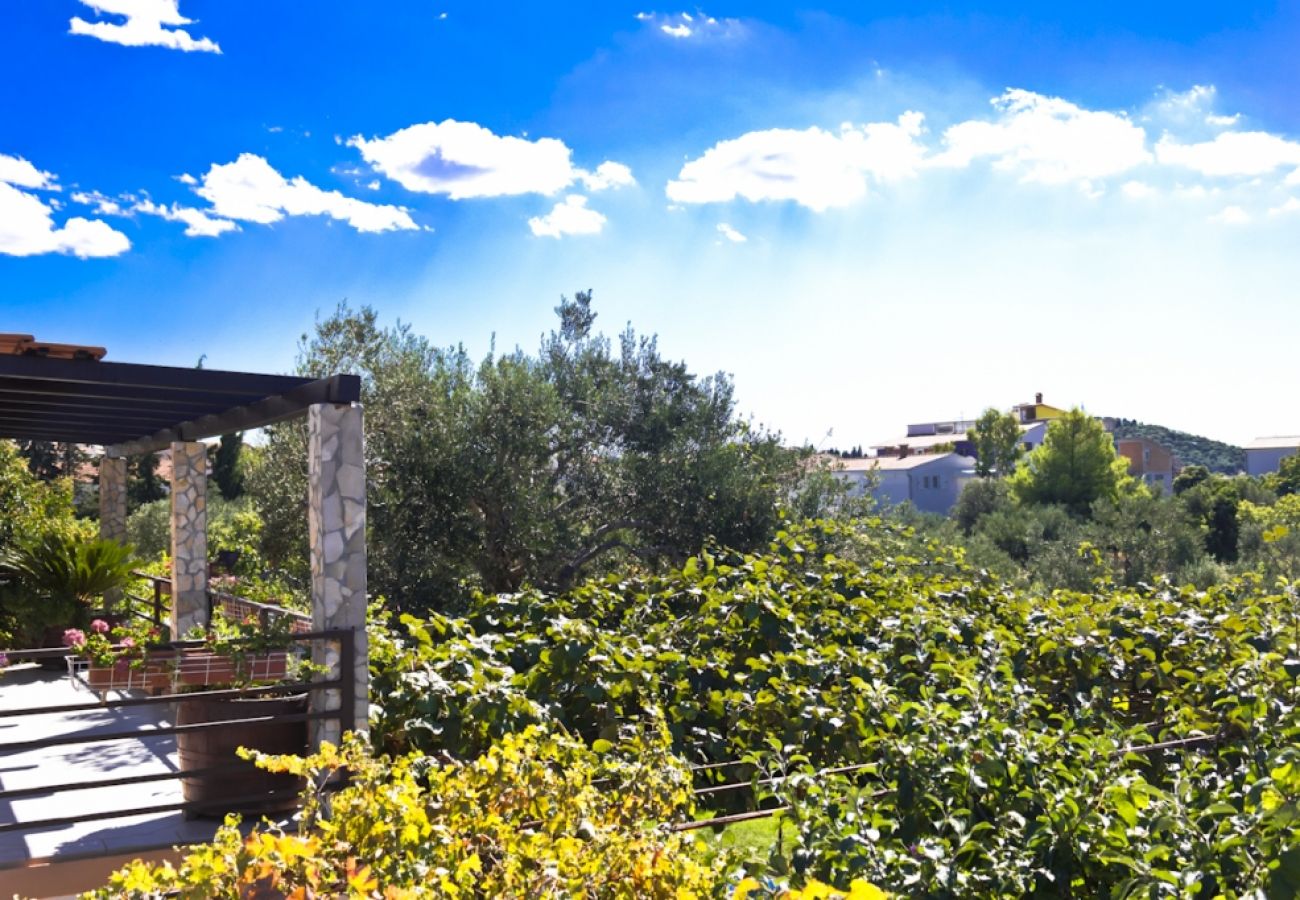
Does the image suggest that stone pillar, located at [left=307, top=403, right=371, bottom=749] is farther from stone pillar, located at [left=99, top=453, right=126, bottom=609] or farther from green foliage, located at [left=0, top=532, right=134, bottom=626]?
stone pillar, located at [left=99, top=453, right=126, bottom=609]

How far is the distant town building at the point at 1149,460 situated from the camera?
205ft

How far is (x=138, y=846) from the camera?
4711 millimetres

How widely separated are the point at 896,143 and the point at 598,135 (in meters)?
5.90

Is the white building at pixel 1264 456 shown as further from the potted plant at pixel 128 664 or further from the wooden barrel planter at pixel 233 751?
the potted plant at pixel 128 664

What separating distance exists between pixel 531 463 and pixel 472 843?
9.24 m

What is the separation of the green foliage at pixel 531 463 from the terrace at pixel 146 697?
13.2ft

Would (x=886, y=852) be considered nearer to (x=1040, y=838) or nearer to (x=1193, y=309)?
(x=1040, y=838)

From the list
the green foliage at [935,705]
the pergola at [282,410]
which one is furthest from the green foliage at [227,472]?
the green foliage at [935,705]

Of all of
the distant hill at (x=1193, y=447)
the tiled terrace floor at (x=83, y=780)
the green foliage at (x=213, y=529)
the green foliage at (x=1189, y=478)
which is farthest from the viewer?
the distant hill at (x=1193, y=447)

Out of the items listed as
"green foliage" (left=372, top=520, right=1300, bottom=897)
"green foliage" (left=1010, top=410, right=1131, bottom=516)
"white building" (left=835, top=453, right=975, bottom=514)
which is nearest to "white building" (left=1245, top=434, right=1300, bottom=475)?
"white building" (left=835, top=453, right=975, bottom=514)

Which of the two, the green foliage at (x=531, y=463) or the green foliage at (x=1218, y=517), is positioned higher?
the green foliage at (x=531, y=463)

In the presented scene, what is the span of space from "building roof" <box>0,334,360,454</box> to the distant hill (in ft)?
264

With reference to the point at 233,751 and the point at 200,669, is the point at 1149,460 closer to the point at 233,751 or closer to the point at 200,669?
the point at 200,669

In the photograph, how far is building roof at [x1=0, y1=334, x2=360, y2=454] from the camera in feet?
17.2
